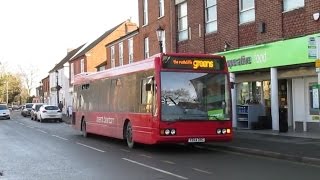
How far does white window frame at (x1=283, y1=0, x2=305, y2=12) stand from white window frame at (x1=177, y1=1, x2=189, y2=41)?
9200 mm

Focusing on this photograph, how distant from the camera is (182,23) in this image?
30.4 m

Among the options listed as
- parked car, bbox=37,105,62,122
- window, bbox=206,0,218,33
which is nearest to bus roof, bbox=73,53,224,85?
window, bbox=206,0,218,33

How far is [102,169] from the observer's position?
12.4 meters

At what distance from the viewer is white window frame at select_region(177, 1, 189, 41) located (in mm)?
29922

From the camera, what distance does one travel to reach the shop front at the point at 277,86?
20453mm

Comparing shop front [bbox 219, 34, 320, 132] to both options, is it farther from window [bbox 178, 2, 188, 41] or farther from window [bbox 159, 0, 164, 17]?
window [bbox 159, 0, 164, 17]

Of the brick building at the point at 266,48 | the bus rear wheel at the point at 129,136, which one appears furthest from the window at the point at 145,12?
Answer: the bus rear wheel at the point at 129,136

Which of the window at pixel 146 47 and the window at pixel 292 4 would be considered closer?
the window at pixel 292 4

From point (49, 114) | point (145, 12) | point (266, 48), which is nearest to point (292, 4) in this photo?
point (266, 48)

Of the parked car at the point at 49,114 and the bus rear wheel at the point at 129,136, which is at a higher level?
the parked car at the point at 49,114

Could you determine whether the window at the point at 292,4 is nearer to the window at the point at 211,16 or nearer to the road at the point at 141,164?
the window at the point at 211,16

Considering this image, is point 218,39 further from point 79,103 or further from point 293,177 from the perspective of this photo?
point 293,177

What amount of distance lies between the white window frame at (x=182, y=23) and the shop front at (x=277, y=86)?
17.5 feet

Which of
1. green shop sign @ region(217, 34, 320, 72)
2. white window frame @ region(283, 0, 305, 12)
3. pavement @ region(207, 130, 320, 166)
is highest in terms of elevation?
white window frame @ region(283, 0, 305, 12)
